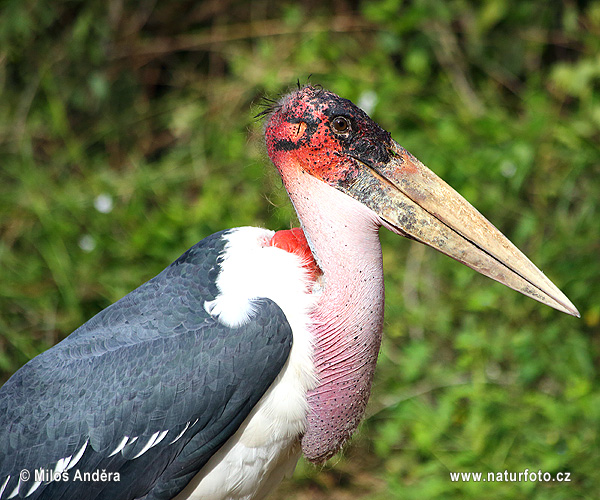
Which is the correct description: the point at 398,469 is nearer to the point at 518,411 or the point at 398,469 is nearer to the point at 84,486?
the point at 518,411

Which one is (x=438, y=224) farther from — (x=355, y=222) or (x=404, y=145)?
(x=404, y=145)

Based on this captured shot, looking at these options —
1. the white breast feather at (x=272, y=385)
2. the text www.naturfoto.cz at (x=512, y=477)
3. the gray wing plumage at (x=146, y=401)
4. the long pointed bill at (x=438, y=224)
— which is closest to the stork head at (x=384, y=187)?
the long pointed bill at (x=438, y=224)

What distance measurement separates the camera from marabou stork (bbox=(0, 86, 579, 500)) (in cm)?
173

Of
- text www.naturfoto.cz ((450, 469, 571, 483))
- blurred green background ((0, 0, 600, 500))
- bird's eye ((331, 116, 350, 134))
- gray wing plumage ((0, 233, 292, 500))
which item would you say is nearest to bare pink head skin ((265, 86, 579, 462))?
bird's eye ((331, 116, 350, 134))

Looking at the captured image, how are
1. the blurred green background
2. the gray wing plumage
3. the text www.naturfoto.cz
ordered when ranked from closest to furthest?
the gray wing plumage < the text www.naturfoto.cz < the blurred green background

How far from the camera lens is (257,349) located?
1721 millimetres

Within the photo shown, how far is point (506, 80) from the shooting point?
4.21 meters

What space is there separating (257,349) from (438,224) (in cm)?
52

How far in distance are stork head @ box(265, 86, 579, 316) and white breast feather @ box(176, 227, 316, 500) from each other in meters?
0.25

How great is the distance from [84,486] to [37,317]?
5.54ft

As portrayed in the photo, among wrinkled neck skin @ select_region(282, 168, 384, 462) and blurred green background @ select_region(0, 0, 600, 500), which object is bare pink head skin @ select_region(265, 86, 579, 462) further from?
blurred green background @ select_region(0, 0, 600, 500)

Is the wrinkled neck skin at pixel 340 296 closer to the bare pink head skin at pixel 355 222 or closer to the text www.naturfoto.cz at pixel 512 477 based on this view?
the bare pink head skin at pixel 355 222

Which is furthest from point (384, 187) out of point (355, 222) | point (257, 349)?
point (257, 349)

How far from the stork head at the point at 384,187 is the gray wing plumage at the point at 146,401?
353 mm
